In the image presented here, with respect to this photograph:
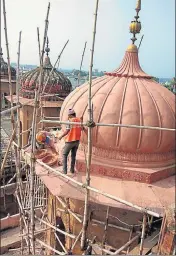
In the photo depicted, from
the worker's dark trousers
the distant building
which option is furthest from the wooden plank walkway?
the distant building

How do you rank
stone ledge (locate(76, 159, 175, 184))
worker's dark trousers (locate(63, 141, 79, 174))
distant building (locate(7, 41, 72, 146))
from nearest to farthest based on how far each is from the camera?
worker's dark trousers (locate(63, 141, 79, 174)) → stone ledge (locate(76, 159, 175, 184)) → distant building (locate(7, 41, 72, 146))

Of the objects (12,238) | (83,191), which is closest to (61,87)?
(12,238)

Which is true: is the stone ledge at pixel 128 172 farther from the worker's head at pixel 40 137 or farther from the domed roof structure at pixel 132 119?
the worker's head at pixel 40 137

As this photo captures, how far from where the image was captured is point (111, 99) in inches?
277

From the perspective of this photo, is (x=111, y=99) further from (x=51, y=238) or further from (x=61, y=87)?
(x=61, y=87)

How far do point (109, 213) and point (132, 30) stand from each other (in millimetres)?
4902

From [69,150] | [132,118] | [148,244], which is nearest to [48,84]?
[69,150]

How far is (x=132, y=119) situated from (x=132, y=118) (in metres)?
0.03

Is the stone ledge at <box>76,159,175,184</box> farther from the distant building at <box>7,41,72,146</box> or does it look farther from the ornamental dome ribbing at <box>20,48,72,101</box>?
the ornamental dome ribbing at <box>20,48,72,101</box>

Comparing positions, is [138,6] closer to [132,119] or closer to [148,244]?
[132,119]

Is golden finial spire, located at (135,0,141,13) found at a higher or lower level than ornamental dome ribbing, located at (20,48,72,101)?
higher

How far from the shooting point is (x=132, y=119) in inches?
265

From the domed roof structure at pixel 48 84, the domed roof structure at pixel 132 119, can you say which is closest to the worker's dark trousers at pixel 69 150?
the domed roof structure at pixel 132 119

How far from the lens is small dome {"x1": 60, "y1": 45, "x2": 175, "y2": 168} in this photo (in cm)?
679
